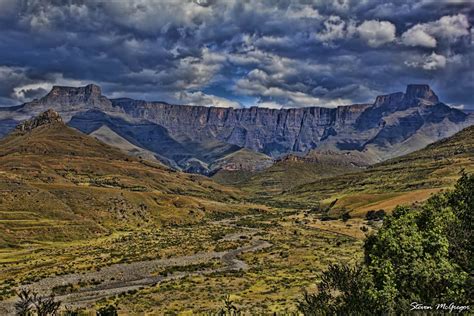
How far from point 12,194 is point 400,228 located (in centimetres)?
17238

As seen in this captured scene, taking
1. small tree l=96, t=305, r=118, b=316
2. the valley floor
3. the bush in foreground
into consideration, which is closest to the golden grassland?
the valley floor

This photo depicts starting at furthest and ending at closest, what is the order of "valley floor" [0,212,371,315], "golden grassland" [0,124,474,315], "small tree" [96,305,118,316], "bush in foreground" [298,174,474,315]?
"golden grassland" [0,124,474,315] → "valley floor" [0,212,371,315] → "small tree" [96,305,118,316] → "bush in foreground" [298,174,474,315]

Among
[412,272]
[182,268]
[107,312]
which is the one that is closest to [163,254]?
[182,268]

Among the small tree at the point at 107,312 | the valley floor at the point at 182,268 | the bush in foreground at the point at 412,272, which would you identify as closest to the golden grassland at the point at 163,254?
the valley floor at the point at 182,268

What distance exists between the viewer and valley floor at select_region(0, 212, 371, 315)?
235ft

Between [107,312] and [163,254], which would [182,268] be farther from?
[107,312]

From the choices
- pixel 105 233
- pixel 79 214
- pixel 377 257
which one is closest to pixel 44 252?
pixel 105 233

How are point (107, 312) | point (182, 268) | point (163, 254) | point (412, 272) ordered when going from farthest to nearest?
point (163, 254) → point (182, 268) → point (107, 312) → point (412, 272)

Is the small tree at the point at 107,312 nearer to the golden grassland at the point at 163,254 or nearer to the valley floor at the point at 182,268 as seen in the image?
the golden grassland at the point at 163,254

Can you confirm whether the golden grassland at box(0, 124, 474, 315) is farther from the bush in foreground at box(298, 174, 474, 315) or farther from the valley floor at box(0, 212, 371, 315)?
the bush in foreground at box(298, 174, 474, 315)

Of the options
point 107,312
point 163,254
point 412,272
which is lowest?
point 163,254

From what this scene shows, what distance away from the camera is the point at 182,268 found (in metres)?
104

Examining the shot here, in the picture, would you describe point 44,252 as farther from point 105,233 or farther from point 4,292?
point 4,292

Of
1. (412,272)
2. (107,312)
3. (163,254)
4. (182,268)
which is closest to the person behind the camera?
(412,272)
